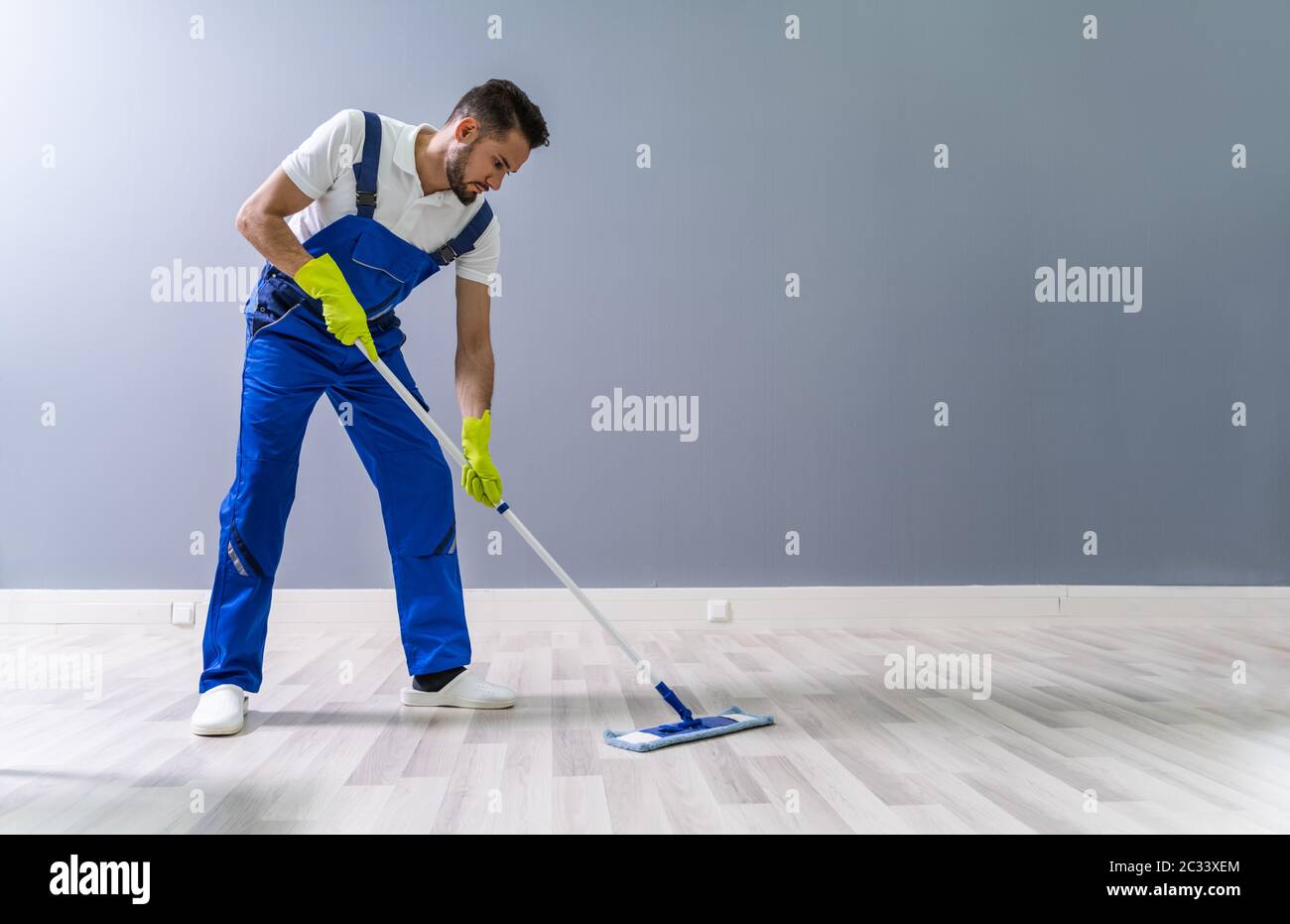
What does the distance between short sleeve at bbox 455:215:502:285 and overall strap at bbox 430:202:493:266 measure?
22 millimetres

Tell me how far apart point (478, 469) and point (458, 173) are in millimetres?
613

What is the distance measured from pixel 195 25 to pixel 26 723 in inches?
94.3

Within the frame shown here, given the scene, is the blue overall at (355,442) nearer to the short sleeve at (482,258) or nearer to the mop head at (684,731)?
the short sleeve at (482,258)

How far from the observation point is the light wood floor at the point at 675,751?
1347 mm

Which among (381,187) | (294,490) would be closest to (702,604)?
(294,490)

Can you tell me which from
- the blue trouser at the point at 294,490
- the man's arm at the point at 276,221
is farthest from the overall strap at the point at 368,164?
the blue trouser at the point at 294,490

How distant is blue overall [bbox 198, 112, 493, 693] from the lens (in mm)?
1938

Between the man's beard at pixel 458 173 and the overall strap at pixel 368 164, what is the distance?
5.5 inches

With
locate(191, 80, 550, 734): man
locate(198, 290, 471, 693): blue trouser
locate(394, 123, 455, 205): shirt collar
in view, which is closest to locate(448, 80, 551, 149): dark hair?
locate(191, 80, 550, 734): man

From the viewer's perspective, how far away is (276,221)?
1865 mm

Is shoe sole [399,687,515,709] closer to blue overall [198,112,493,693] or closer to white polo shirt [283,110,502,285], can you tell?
blue overall [198,112,493,693]

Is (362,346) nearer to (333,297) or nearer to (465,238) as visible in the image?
(333,297)

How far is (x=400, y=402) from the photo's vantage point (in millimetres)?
2090

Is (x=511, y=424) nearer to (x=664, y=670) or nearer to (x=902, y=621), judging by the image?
(x=664, y=670)
